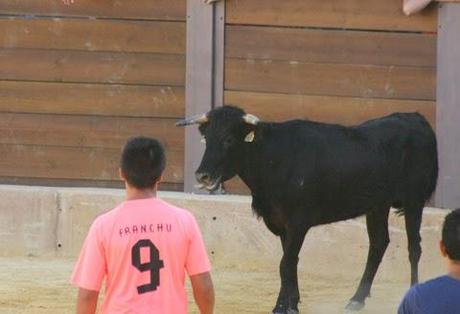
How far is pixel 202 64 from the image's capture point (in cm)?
1089

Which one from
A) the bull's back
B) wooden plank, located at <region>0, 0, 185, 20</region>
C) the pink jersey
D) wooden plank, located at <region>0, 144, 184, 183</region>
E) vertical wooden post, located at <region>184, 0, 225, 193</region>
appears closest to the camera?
the pink jersey

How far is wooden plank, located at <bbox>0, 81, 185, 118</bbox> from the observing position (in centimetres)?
1109

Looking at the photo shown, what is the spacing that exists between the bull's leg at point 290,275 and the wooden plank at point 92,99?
284cm

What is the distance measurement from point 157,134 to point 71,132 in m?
0.77

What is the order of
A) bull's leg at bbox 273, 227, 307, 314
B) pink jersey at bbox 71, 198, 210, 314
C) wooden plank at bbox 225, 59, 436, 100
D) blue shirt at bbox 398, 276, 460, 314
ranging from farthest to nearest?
1. wooden plank at bbox 225, 59, 436, 100
2. bull's leg at bbox 273, 227, 307, 314
3. pink jersey at bbox 71, 198, 210, 314
4. blue shirt at bbox 398, 276, 460, 314

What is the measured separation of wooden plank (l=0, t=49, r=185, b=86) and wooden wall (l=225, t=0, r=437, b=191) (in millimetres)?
569

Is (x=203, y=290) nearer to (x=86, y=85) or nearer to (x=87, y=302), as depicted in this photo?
(x=87, y=302)

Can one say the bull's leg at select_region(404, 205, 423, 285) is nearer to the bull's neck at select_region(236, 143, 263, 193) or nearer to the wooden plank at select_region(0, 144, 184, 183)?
the bull's neck at select_region(236, 143, 263, 193)

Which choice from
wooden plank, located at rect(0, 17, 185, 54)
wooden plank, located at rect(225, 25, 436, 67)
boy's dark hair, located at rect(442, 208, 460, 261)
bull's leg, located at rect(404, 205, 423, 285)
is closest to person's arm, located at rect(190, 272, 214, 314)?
boy's dark hair, located at rect(442, 208, 460, 261)

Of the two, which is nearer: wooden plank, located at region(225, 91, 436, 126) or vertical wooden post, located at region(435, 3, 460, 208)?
vertical wooden post, located at region(435, 3, 460, 208)

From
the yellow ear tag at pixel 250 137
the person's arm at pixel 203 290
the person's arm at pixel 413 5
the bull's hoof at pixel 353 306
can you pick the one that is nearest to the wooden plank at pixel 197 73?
the person's arm at pixel 413 5

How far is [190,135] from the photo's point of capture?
10953 millimetres

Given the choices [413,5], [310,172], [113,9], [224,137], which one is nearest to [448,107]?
[413,5]

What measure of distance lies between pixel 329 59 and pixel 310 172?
7.61ft
